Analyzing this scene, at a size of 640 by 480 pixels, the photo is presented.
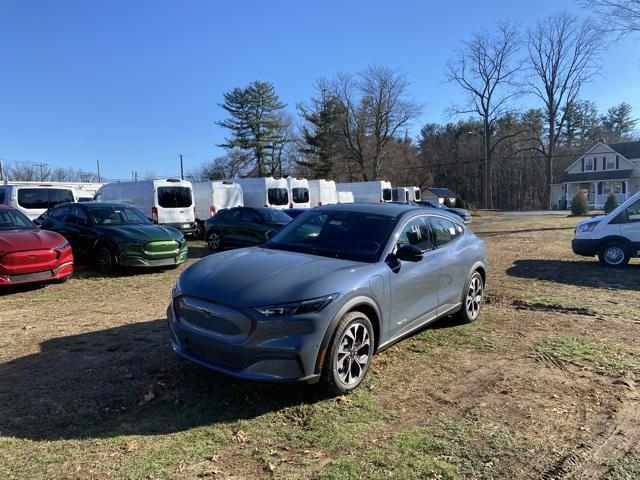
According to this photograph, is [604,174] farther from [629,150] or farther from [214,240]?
[214,240]

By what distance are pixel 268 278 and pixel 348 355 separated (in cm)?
96

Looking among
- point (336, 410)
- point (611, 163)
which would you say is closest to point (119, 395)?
point (336, 410)

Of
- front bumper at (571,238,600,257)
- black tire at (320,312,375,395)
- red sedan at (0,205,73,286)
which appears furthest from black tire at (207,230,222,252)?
black tire at (320,312,375,395)

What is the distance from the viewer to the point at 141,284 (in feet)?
30.2

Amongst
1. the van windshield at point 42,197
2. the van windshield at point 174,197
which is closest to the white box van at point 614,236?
the van windshield at point 174,197

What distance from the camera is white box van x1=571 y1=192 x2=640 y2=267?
36.3ft

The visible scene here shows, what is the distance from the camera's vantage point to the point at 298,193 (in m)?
21.9

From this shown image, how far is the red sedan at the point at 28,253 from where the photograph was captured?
7.62 meters

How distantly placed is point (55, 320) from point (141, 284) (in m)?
2.84

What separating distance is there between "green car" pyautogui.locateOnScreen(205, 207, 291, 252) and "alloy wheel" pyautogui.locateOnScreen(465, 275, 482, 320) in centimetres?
813

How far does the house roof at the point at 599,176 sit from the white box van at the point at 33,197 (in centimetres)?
5683

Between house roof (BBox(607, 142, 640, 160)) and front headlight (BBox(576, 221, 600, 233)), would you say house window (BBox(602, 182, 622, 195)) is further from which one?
front headlight (BBox(576, 221, 600, 233))

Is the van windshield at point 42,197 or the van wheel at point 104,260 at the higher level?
the van windshield at point 42,197

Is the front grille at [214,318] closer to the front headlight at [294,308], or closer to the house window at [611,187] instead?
the front headlight at [294,308]
